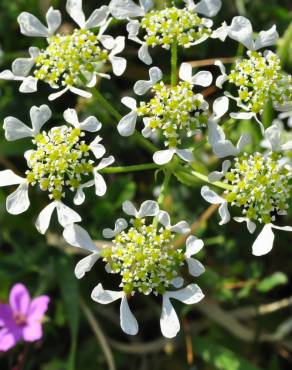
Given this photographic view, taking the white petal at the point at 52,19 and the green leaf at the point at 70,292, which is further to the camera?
the green leaf at the point at 70,292

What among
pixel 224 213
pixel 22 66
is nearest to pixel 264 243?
pixel 224 213

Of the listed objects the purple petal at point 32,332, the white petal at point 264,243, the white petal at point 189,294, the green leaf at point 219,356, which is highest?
the white petal at point 264,243

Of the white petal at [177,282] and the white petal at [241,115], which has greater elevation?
the white petal at [241,115]

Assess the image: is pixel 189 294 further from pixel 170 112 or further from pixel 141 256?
pixel 170 112

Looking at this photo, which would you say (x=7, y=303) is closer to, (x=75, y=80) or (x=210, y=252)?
(x=210, y=252)

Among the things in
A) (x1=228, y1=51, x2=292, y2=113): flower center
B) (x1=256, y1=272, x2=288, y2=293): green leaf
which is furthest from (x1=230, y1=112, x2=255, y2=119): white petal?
(x1=256, y1=272, x2=288, y2=293): green leaf

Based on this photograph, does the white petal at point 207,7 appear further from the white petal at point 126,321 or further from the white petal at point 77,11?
the white petal at point 126,321

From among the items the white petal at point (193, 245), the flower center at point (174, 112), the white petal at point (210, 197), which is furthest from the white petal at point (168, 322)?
the flower center at point (174, 112)
